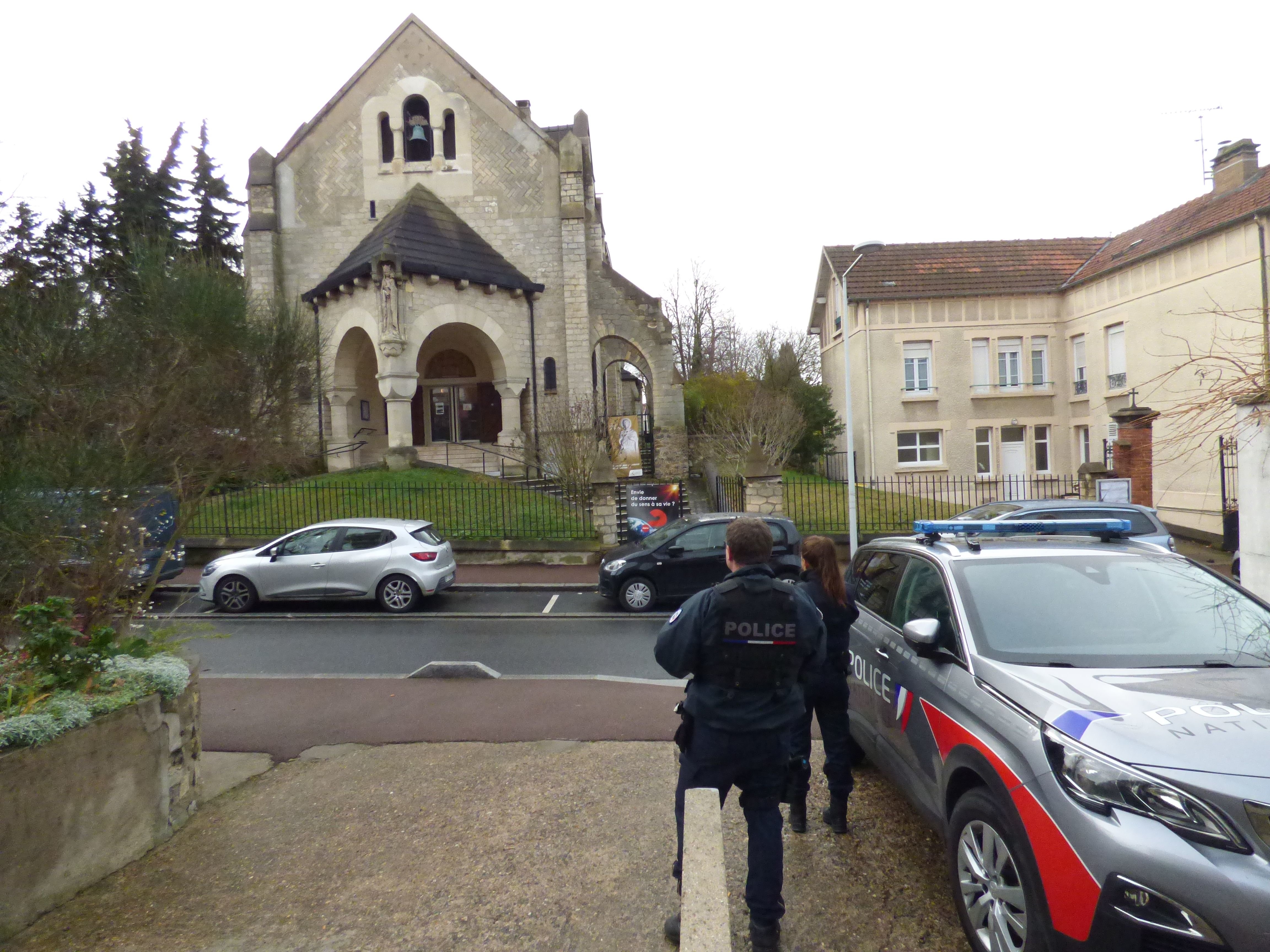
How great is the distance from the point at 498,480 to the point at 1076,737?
18.9 metres

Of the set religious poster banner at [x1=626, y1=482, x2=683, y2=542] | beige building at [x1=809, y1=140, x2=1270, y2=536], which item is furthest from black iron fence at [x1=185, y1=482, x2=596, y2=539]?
beige building at [x1=809, y1=140, x2=1270, y2=536]

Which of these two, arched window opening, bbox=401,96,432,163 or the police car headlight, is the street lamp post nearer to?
the police car headlight

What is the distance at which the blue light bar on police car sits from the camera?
4.50m

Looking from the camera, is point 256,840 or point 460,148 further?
point 460,148

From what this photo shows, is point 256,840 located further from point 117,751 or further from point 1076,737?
point 1076,737

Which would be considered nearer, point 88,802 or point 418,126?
point 88,802

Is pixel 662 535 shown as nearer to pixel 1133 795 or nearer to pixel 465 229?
pixel 1133 795

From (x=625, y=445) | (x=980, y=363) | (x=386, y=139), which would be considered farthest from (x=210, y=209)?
(x=980, y=363)

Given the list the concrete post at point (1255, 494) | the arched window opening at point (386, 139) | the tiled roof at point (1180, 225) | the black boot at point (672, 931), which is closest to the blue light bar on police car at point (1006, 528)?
the black boot at point (672, 931)

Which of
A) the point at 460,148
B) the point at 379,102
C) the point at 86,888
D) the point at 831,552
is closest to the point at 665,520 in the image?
the point at 831,552

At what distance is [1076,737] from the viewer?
9.12 ft

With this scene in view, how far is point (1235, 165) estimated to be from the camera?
2352 cm

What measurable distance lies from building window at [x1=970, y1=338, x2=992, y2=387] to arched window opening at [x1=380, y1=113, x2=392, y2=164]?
2079cm

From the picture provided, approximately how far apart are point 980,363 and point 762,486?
52.3 ft
